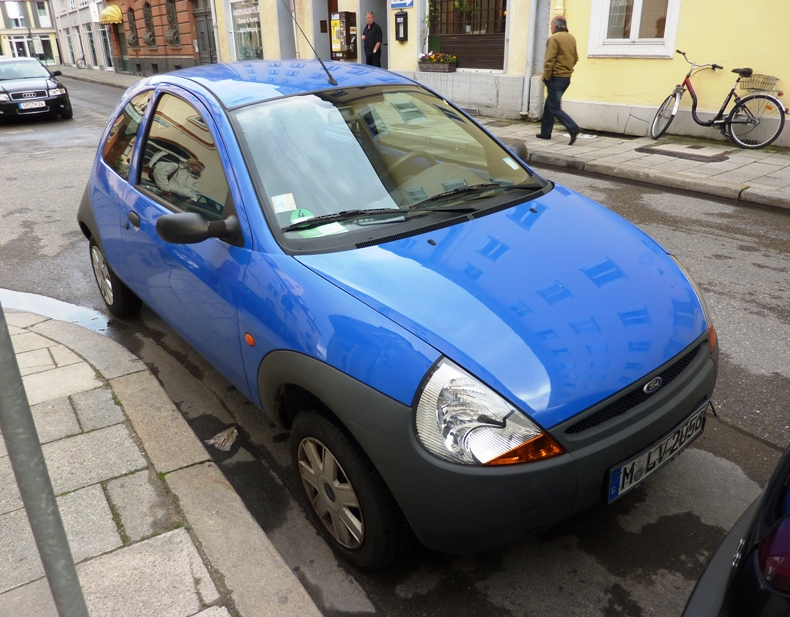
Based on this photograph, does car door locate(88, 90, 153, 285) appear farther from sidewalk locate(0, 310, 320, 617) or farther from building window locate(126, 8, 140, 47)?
building window locate(126, 8, 140, 47)

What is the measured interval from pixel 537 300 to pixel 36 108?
16576 mm

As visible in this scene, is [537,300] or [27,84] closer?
[537,300]

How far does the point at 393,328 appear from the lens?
2.09m

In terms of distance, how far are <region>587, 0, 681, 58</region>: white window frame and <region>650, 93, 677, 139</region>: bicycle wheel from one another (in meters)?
0.74

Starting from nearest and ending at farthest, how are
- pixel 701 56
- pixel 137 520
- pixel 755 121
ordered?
1. pixel 137 520
2. pixel 755 121
3. pixel 701 56

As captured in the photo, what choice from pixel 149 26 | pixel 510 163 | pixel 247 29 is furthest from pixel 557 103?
pixel 149 26

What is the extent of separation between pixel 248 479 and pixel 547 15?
11591mm

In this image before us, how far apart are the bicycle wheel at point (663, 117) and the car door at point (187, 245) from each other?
8.86 meters

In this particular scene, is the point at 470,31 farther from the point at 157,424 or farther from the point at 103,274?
the point at 157,424

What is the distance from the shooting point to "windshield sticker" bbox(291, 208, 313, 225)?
8.74ft

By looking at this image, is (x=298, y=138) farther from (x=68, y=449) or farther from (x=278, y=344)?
→ (x=68, y=449)

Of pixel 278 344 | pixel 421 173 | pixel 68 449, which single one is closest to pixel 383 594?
pixel 278 344

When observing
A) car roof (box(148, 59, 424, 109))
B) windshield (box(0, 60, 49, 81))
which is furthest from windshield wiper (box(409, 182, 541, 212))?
windshield (box(0, 60, 49, 81))

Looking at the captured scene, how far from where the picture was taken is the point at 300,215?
269 centimetres
